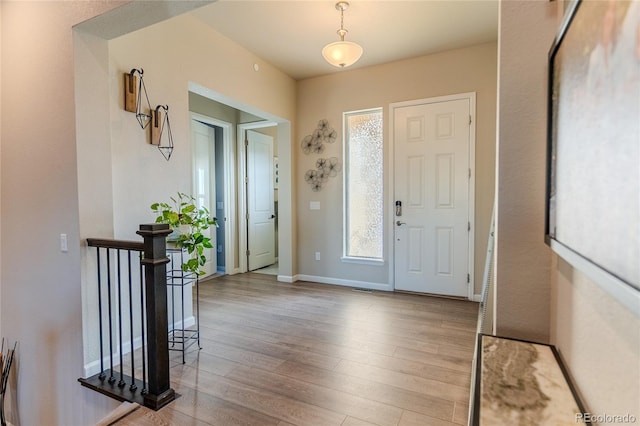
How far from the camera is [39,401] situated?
97.2 inches

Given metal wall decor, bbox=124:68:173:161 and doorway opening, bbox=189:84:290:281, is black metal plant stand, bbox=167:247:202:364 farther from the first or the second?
doorway opening, bbox=189:84:290:281

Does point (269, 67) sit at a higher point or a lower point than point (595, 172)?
higher

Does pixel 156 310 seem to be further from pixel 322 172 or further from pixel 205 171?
pixel 205 171

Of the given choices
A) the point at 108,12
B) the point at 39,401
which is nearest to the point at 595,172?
the point at 108,12

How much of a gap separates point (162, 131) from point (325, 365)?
89.8 inches

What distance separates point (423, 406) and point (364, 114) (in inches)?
134

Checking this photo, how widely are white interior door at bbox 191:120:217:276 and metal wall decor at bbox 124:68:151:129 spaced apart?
193cm

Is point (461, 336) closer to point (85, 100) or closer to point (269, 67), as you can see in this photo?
point (85, 100)

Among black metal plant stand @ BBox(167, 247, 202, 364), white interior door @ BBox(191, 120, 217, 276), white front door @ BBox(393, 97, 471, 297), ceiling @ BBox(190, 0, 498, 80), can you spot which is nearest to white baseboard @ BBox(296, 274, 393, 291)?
white front door @ BBox(393, 97, 471, 297)

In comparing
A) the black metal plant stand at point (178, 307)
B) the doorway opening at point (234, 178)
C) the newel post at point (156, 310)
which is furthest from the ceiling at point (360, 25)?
the black metal plant stand at point (178, 307)

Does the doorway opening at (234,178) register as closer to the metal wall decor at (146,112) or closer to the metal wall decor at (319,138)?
the metal wall decor at (319,138)

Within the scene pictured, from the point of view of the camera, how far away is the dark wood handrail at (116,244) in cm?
203

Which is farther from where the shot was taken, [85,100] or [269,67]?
[269,67]

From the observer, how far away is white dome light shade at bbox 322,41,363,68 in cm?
270
